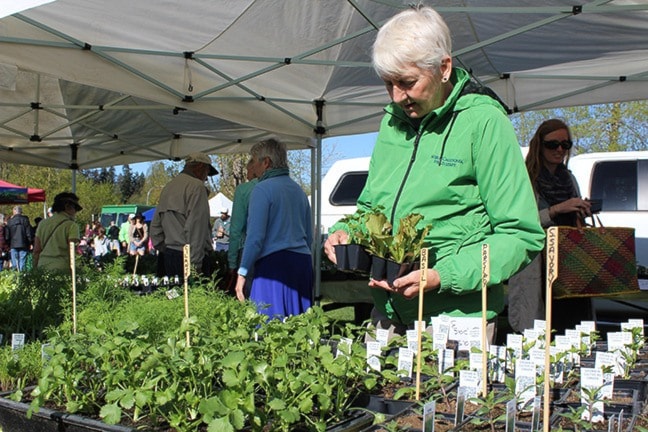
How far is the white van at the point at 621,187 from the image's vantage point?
6719 millimetres

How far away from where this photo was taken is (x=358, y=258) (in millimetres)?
1719

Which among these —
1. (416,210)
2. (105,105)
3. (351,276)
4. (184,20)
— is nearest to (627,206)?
(351,276)

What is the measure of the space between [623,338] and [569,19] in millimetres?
2910

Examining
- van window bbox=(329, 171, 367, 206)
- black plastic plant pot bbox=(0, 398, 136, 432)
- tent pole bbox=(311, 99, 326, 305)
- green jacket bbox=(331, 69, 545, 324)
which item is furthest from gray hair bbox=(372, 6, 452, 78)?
van window bbox=(329, 171, 367, 206)

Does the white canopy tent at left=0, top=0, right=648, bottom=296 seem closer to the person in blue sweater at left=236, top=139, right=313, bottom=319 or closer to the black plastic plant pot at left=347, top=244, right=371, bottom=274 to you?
the person in blue sweater at left=236, top=139, right=313, bottom=319

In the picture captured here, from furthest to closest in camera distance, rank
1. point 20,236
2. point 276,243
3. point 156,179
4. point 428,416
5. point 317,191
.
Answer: point 156,179 → point 20,236 → point 317,191 → point 276,243 → point 428,416

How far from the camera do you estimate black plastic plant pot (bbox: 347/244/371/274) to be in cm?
172

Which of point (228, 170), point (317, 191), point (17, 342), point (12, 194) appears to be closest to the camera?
point (17, 342)

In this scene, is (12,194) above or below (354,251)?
above

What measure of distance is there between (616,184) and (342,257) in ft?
19.9

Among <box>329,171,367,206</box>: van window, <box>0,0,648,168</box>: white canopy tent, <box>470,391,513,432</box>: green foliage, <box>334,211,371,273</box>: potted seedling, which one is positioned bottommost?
<box>470,391,513,432</box>: green foliage

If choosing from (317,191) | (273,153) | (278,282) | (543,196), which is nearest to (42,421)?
(278,282)

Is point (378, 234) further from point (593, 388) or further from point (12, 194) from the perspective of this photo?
point (12, 194)

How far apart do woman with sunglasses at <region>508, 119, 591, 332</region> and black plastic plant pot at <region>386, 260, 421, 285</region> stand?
5.56 ft
